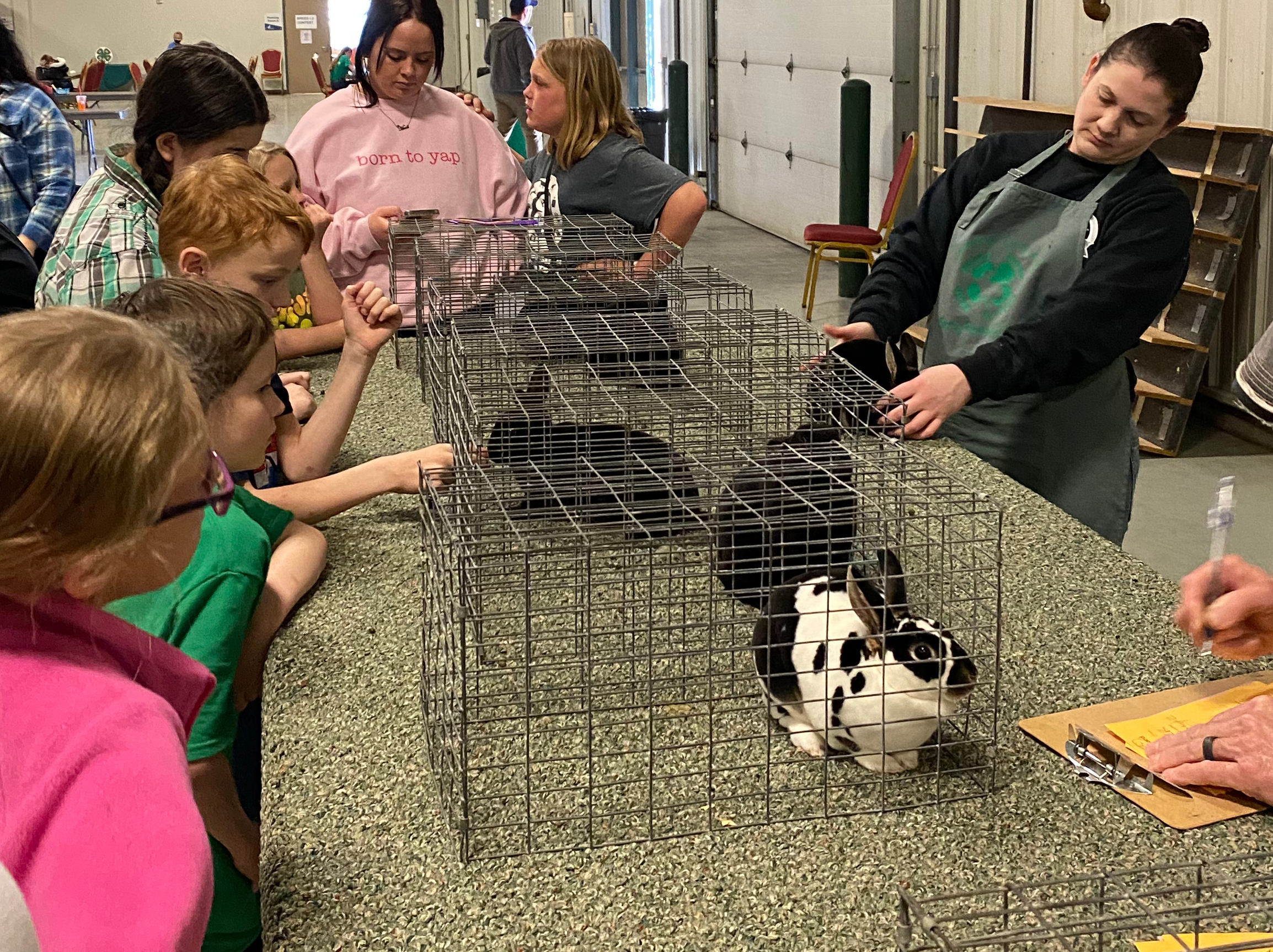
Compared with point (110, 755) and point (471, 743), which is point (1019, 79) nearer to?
point (471, 743)

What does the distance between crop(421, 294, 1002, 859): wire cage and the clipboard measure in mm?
67

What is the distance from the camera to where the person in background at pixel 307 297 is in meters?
2.49

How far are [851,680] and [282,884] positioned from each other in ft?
1.63

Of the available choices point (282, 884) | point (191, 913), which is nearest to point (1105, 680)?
point (282, 884)

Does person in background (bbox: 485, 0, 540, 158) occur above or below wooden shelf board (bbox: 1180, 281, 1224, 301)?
above

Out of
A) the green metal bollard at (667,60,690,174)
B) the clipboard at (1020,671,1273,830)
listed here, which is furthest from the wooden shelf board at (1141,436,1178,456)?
the green metal bollard at (667,60,690,174)

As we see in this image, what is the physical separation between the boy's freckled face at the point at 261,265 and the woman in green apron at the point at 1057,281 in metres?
0.85

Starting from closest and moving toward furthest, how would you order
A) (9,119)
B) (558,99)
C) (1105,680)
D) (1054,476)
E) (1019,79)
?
(1105,680), (1054,476), (558,99), (9,119), (1019,79)

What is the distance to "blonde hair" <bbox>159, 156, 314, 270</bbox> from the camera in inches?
71.6

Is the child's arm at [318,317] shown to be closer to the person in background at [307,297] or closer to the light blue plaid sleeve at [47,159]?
the person in background at [307,297]

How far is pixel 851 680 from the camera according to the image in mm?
1058

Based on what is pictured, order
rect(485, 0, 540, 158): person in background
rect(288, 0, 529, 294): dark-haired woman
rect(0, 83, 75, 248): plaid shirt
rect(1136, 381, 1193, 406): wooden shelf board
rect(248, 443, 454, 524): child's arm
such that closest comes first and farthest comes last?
rect(248, 443, 454, 524): child's arm
rect(288, 0, 529, 294): dark-haired woman
rect(0, 83, 75, 248): plaid shirt
rect(1136, 381, 1193, 406): wooden shelf board
rect(485, 0, 540, 158): person in background

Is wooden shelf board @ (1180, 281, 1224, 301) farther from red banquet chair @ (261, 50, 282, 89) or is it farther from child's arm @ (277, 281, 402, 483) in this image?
red banquet chair @ (261, 50, 282, 89)

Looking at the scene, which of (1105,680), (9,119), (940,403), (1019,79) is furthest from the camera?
(1019,79)
